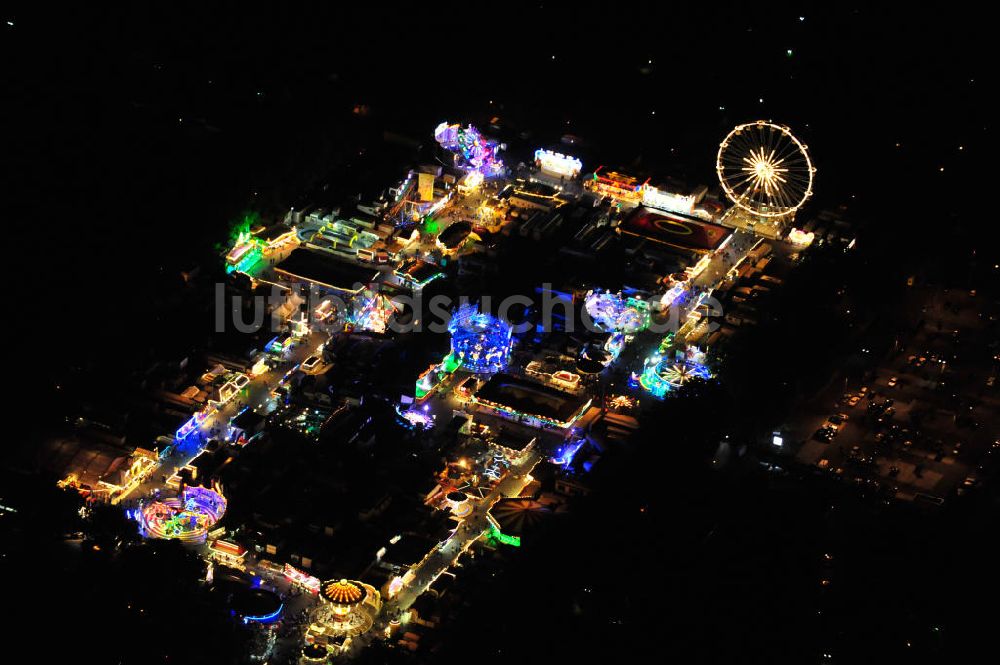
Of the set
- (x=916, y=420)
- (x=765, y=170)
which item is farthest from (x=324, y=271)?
(x=916, y=420)

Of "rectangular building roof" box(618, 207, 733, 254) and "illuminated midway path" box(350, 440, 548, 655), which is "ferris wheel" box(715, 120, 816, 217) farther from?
"illuminated midway path" box(350, 440, 548, 655)

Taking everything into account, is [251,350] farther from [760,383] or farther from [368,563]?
[760,383]

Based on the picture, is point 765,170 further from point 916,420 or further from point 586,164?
point 916,420

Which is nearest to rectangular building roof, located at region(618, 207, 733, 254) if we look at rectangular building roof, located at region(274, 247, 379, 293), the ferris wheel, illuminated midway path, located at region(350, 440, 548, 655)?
the ferris wheel

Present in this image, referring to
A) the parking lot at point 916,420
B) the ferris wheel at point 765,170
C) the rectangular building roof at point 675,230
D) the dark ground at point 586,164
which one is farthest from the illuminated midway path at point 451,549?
the ferris wheel at point 765,170

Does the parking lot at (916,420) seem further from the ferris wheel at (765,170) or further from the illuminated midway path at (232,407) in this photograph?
the illuminated midway path at (232,407)
